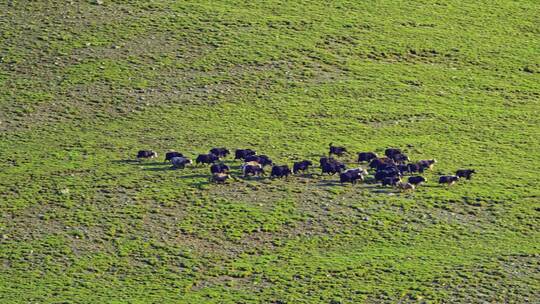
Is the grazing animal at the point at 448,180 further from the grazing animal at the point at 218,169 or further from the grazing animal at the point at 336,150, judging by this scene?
the grazing animal at the point at 218,169

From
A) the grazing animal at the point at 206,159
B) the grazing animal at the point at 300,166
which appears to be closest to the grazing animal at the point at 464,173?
the grazing animal at the point at 300,166

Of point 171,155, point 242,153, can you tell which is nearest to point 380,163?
point 242,153

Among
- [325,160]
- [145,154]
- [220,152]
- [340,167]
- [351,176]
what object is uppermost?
[325,160]

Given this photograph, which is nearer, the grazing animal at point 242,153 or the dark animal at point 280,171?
the dark animal at point 280,171

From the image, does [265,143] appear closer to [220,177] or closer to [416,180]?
[220,177]

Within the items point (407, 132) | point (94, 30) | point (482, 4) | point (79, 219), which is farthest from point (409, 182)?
point (482, 4)

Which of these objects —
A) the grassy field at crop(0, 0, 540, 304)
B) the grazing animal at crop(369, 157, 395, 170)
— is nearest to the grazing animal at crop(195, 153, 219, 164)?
the grassy field at crop(0, 0, 540, 304)

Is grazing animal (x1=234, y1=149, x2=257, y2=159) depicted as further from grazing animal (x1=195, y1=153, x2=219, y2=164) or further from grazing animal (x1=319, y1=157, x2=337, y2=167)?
grazing animal (x1=319, y1=157, x2=337, y2=167)
